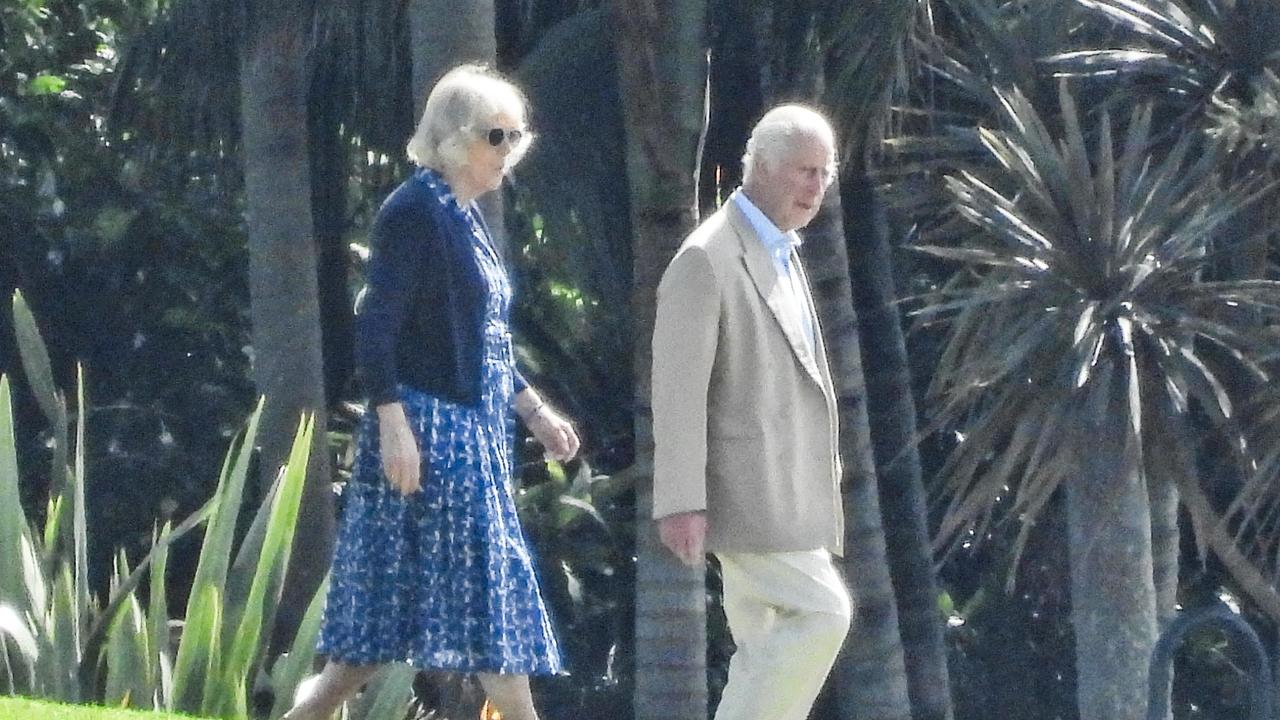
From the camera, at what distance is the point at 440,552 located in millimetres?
5148

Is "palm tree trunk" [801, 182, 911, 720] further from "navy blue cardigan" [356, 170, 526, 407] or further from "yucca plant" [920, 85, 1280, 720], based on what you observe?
"navy blue cardigan" [356, 170, 526, 407]

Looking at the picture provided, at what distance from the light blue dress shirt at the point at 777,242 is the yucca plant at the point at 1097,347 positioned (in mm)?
2919

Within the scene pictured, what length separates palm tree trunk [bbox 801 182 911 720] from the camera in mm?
9422

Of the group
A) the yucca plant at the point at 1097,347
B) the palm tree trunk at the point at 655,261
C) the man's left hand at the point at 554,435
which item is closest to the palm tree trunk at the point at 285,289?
the palm tree trunk at the point at 655,261

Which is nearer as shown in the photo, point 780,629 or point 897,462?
point 780,629

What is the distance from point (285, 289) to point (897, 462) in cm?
279

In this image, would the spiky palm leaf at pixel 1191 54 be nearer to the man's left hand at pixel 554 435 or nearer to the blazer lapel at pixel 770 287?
the blazer lapel at pixel 770 287

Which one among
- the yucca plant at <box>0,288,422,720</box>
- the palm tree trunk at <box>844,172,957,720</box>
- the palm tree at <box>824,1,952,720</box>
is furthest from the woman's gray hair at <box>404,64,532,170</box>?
the palm tree trunk at <box>844,172,957,720</box>

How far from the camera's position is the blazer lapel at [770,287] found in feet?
17.0

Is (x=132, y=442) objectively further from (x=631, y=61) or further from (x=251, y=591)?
(x=251, y=591)

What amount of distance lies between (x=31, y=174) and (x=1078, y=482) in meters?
5.76

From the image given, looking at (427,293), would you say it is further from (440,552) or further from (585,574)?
(585,574)

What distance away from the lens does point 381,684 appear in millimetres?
7066

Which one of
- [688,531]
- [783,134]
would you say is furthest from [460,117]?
[688,531]
